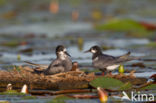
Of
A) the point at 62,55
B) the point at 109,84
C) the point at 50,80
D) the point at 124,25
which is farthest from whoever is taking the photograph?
the point at 124,25

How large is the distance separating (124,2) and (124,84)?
27.1 meters

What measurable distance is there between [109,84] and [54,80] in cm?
115

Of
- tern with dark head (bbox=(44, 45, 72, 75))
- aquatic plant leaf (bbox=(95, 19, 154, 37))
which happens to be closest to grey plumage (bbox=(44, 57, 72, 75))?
tern with dark head (bbox=(44, 45, 72, 75))

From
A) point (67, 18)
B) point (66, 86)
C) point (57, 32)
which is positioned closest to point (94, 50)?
point (66, 86)

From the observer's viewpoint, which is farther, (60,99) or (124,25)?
(124,25)

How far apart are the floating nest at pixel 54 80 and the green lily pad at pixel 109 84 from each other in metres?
0.33

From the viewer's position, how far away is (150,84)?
872cm

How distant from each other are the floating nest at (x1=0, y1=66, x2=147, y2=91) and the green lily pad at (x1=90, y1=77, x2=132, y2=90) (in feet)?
1.09

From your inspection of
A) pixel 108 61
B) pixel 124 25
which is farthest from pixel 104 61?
pixel 124 25

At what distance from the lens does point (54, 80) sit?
353 inches

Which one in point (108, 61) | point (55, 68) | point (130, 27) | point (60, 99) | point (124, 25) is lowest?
point (60, 99)

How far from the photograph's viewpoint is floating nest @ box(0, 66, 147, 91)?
8945 millimetres

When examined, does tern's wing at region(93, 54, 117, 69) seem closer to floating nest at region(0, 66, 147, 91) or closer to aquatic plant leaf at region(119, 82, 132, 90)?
floating nest at region(0, 66, 147, 91)

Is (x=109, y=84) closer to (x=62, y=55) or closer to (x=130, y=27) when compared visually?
(x=62, y=55)
